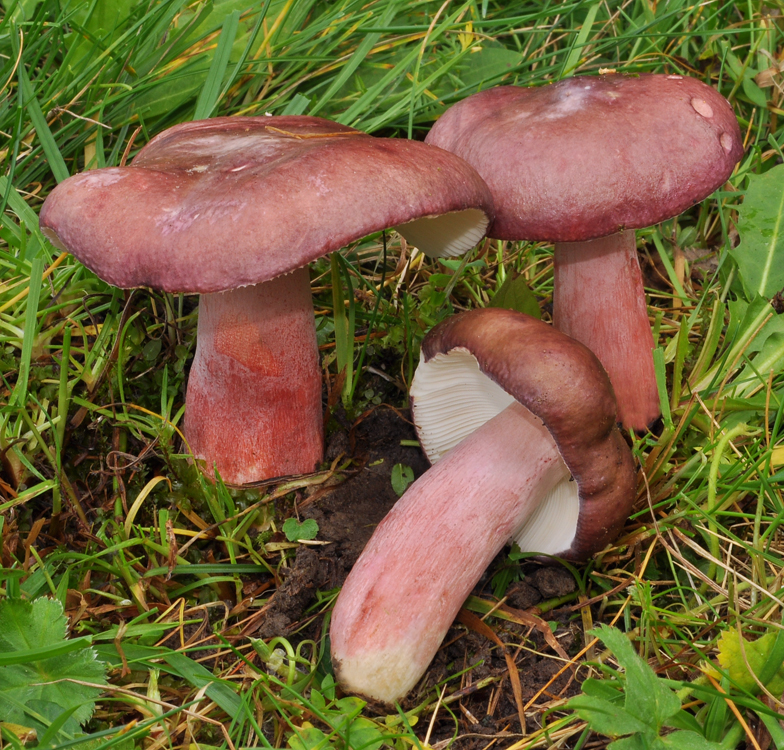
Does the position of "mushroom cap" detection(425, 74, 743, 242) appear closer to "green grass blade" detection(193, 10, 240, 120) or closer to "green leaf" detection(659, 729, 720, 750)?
"green grass blade" detection(193, 10, 240, 120)

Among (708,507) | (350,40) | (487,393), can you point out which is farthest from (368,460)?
(350,40)

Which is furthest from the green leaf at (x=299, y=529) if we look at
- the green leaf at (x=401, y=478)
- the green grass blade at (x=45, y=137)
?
the green grass blade at (x=45, y=137)

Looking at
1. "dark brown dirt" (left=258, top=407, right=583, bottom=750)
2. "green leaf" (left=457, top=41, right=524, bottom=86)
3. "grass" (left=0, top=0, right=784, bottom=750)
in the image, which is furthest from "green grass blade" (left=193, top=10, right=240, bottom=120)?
"dark brown dirt" (left=258, top=407, right=583, bottom=750)

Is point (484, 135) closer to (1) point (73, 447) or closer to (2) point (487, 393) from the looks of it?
(2) point (487, 393)

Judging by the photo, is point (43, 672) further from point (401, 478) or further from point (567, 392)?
point (567, 392)

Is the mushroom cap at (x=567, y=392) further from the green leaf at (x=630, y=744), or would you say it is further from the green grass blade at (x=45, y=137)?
the green grass blade at (x=45, y=137)

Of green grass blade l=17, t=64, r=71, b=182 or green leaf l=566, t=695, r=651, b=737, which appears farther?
green grass blade l=17, t=64, r=71, b=182
